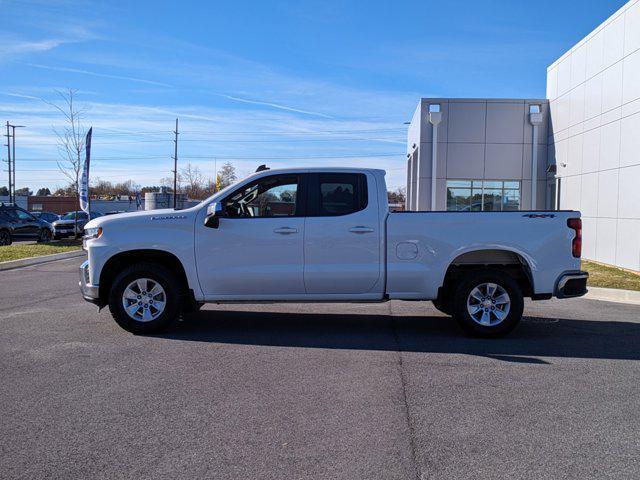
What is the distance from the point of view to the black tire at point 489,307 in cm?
734

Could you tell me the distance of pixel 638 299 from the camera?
10.7 m

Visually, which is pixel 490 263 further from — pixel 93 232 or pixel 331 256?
pixel 93 232

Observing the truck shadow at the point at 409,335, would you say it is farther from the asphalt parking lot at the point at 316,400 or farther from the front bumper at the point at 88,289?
the front bumper at the point at 88,289

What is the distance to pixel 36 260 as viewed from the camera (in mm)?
17281

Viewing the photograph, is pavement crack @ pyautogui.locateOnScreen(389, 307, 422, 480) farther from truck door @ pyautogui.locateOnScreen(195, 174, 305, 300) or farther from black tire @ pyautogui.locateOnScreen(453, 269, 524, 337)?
truck door @ pyautogui.locateOnScreen(195, 174, 305, 300)

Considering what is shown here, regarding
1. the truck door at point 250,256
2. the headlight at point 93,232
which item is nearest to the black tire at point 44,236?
the headlight at point 93,232

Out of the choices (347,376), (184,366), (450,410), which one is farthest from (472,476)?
(184,366)

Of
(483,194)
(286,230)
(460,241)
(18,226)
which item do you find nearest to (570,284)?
(460,241)

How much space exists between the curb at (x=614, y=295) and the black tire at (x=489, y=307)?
449 centimetres

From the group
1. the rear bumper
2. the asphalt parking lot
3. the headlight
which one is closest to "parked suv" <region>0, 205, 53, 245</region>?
the asphalt parking lot

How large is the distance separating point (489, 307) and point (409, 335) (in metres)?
1.07

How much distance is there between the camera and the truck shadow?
6816 mm

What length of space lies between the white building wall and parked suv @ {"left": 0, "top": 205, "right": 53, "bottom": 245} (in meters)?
21.1

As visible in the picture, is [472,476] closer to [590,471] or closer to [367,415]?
[590,471]
